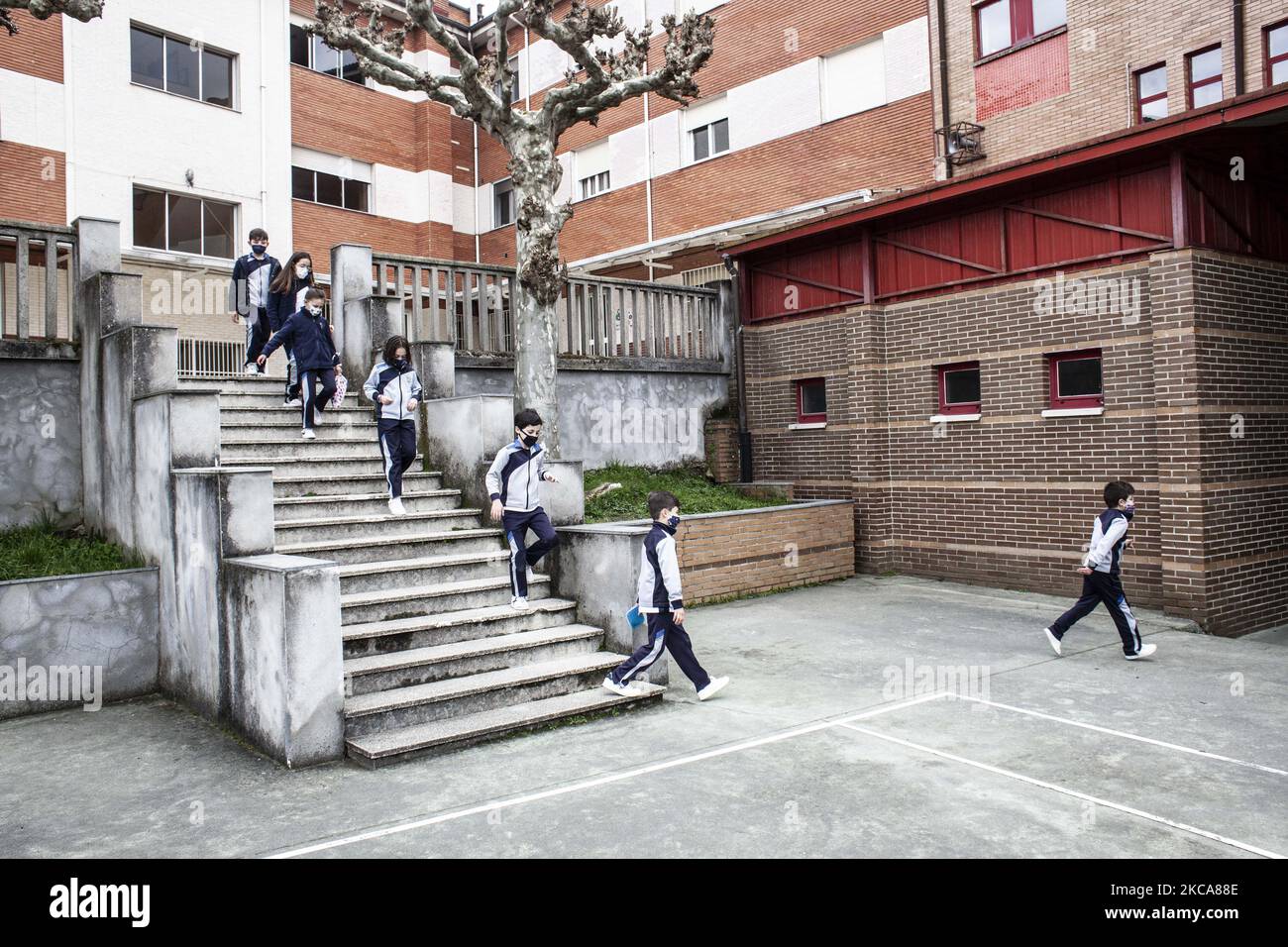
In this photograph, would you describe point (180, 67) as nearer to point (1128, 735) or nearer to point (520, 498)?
point (520, 498)

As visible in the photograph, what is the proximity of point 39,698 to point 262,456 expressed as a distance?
2.75m

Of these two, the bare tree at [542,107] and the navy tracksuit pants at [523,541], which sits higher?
the bare tree at [542,107]

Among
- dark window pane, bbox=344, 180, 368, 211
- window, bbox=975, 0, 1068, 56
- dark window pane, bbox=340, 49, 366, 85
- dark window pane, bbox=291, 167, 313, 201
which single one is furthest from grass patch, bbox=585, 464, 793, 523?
dark window pane, bbox=340, 49, 366, 85

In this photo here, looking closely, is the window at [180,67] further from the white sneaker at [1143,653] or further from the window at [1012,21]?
the white sneaker at [1143,653]

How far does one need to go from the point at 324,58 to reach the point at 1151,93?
64.8 feet

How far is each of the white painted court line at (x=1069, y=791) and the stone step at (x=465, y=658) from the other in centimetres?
228

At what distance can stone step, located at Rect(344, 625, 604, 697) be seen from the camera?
647 centimetres

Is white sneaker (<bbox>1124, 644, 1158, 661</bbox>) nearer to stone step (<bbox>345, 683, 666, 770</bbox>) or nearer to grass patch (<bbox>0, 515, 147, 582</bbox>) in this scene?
stone step (<bbox>345, 683, 666, 770</bbox>)

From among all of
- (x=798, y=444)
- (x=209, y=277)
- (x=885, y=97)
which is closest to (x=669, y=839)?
(x=798, y=444)

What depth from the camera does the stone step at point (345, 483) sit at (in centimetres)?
855

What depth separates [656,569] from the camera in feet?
22.4

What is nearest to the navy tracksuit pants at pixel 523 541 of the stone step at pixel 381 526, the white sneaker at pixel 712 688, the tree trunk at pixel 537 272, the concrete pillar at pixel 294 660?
the stone step at pixel 381 526

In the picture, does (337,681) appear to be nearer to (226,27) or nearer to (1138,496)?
(1138,496)

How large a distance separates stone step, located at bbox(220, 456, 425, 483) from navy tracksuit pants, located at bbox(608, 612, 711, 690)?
352cm
